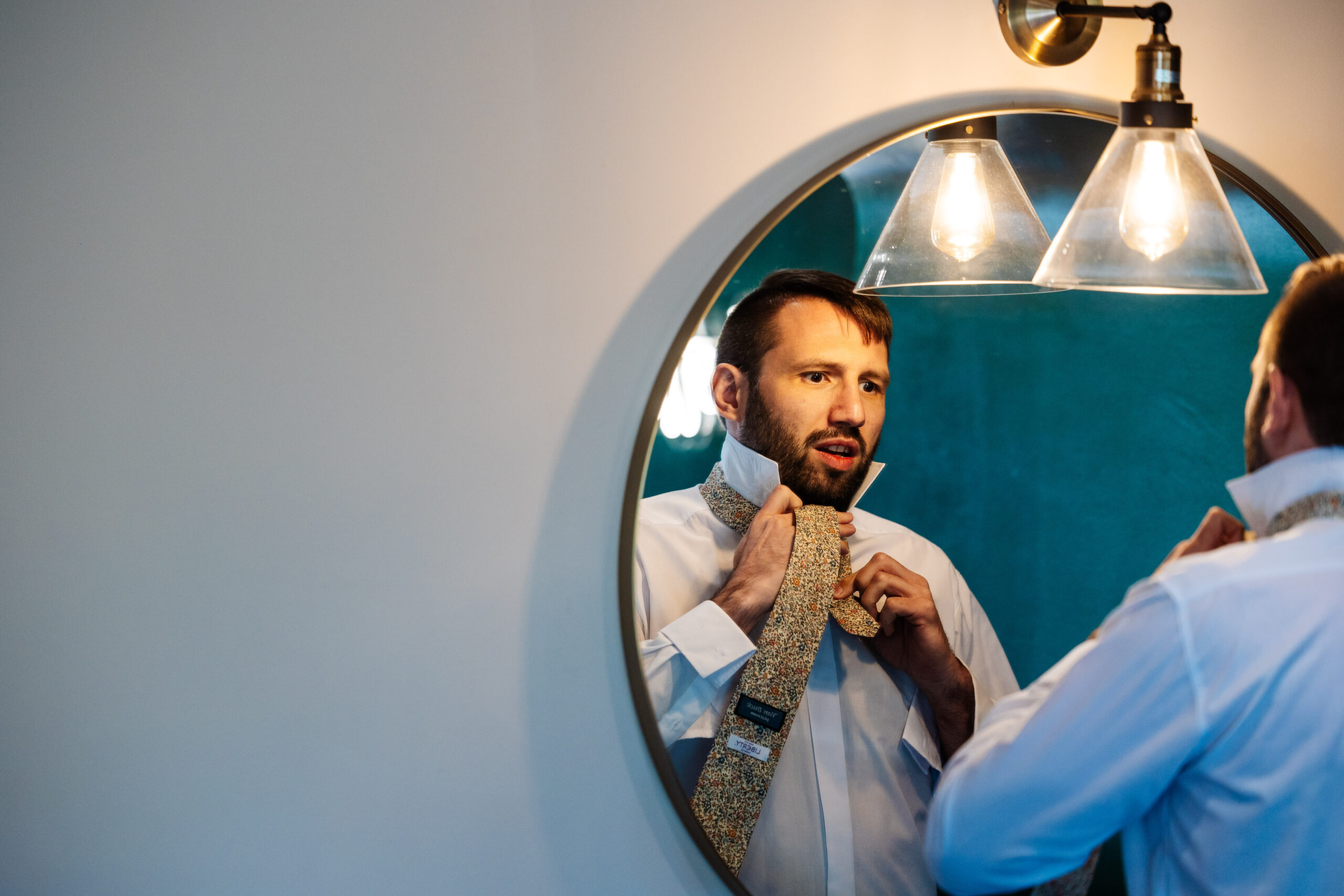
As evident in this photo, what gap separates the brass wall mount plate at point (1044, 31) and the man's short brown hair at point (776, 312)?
30 centimetres

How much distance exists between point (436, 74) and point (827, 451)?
50 centimetres

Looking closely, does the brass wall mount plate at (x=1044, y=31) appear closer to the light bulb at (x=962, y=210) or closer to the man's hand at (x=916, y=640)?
the light bulb at (x=962, y=210)

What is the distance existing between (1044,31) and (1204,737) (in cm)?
64

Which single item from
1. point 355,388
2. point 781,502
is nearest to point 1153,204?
point 781,502

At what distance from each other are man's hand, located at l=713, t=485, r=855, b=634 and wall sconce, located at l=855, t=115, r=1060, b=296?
0.69ft

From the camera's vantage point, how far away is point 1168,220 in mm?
746

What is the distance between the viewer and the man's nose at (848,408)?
0.80 metres

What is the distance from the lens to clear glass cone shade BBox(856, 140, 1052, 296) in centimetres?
80

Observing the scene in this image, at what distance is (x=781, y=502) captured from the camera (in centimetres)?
81

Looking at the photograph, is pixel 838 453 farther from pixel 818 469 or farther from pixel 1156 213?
pixel 1156 213

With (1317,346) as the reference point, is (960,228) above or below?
above

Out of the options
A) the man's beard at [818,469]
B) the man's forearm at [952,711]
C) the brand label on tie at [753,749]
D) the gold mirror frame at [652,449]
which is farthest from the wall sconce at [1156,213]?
the brand label on tie at [753,749]

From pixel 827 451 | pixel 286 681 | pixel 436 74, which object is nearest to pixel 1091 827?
pixel 827 451

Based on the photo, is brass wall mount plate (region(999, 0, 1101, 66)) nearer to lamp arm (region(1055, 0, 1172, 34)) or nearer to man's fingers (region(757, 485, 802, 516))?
lamp arm (region(1055, 0, 1172, 34))
